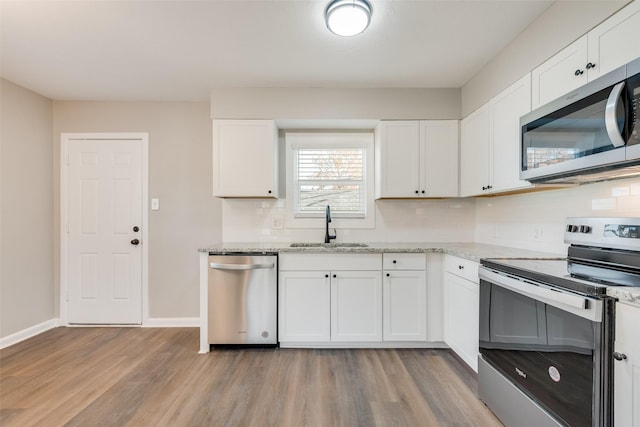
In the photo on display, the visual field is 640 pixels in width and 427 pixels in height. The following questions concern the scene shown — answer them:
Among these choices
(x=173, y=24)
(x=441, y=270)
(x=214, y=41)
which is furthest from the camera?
(x=441, y=270)

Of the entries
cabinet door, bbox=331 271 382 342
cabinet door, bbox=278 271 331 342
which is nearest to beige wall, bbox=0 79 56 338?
cabinet door, bbox=278 271 331 342

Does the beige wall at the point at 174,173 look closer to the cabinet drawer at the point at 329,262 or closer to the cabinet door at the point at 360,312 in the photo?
the cabinet drawer at the point at 329,262

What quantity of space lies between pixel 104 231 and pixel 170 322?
1236 millimetres

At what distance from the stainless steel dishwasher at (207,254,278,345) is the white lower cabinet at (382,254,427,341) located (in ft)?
3.21

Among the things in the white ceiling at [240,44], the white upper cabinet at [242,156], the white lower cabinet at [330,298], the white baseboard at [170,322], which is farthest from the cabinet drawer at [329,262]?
the white ceiling at [240,44]

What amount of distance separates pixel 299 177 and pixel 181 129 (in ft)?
4.64

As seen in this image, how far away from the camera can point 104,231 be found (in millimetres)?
3268

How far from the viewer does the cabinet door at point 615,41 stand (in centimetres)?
130

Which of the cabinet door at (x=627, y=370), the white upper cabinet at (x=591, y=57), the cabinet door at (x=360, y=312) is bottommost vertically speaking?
the cabinet door at (x=360, y=312)

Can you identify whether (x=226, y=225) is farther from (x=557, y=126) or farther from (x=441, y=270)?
(x=557, y=126)

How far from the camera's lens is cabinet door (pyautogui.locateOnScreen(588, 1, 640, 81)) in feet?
4.26

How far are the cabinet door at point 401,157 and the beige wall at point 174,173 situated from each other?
1.85 m

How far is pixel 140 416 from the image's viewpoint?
1.78 meters

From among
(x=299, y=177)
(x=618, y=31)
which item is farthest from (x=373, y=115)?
(x=618, y=31)
